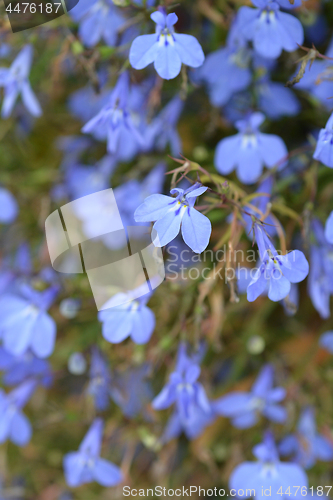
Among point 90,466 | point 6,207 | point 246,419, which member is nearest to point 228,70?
point 6,207

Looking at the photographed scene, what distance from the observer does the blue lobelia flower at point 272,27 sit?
512mm

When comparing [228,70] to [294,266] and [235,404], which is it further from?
[235,404]

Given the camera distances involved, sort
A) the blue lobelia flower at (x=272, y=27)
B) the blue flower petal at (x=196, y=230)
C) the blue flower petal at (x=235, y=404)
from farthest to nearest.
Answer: the blue flower petal at (x=235, y=404) < the blue lobelia flower at (x=272, y=27) < the blue flower petal at (x=196, y=230)

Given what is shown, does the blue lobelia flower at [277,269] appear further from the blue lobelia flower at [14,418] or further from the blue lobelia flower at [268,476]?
the blue lobelia flower at [14,418]

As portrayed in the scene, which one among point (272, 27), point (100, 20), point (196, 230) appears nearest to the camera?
point (196, 230)

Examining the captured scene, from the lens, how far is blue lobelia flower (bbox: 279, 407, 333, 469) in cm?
72

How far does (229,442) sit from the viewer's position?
33.1 inches

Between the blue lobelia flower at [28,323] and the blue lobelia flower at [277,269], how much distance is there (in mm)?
342

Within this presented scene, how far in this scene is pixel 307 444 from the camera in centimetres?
71

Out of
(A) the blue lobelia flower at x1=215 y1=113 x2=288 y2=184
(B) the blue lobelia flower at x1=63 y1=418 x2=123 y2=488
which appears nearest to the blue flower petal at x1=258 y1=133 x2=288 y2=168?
(A) the blue lobelia flower at x1=215 y1=113 x2=288 y2=184

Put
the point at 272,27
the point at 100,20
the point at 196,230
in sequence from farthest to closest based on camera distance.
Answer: the point at 100,20
the point at 272,27
the point at 196,230

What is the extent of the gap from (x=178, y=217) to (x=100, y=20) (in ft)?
1.20

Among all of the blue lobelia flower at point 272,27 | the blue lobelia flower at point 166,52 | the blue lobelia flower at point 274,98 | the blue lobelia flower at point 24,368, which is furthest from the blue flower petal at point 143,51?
the blue lobelia flower at point 24,368

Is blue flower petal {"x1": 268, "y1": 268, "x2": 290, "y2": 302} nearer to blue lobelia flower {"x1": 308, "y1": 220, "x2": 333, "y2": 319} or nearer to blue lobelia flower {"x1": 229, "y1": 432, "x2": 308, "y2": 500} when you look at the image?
blue lobelia flower {"x1": 308, "y1": 220, "x2": 333, "y2": 319}
